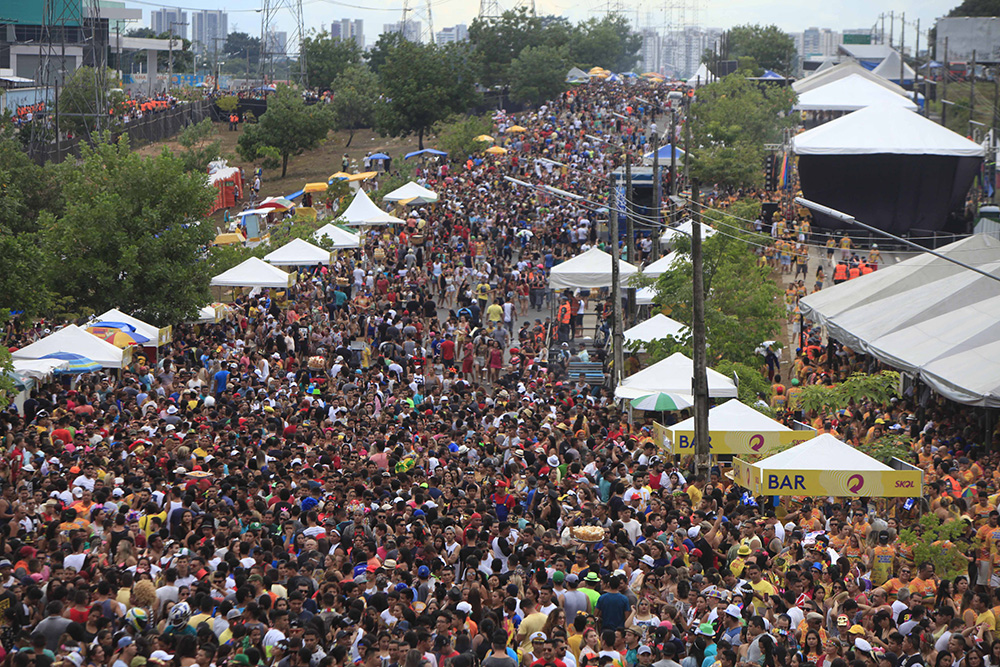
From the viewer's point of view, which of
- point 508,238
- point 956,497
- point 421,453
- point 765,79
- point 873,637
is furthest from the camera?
point 765,79

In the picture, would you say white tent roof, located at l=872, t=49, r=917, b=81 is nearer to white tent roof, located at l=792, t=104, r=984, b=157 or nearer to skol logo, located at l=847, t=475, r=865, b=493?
white tent roof, located at l=792, t=104, r=984, b=157

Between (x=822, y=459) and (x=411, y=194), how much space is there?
29844 millimetres

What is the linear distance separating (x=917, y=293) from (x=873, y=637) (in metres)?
15.1

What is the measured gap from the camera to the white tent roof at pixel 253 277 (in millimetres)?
27656

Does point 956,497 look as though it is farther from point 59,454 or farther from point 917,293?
point 59,454

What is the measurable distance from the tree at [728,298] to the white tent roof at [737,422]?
621cm

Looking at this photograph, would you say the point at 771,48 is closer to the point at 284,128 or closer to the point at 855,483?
the point at 284,128

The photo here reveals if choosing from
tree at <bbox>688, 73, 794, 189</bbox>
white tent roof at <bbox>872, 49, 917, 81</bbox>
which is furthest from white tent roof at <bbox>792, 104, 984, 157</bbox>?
white tent roof at <bbox>872, 49, 917, 81</bbox>

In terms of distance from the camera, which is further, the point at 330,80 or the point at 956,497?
the point at 330,80

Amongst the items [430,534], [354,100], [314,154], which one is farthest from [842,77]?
[430,534]

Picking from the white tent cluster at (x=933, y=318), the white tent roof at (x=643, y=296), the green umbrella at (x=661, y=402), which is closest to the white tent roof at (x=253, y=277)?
the white tent roof at (x=643, y=296)

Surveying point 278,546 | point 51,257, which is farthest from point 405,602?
point 51,257

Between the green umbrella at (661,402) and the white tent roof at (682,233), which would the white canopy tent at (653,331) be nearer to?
the white tent roof at (682,233)

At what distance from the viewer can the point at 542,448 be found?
16672 millimetres
